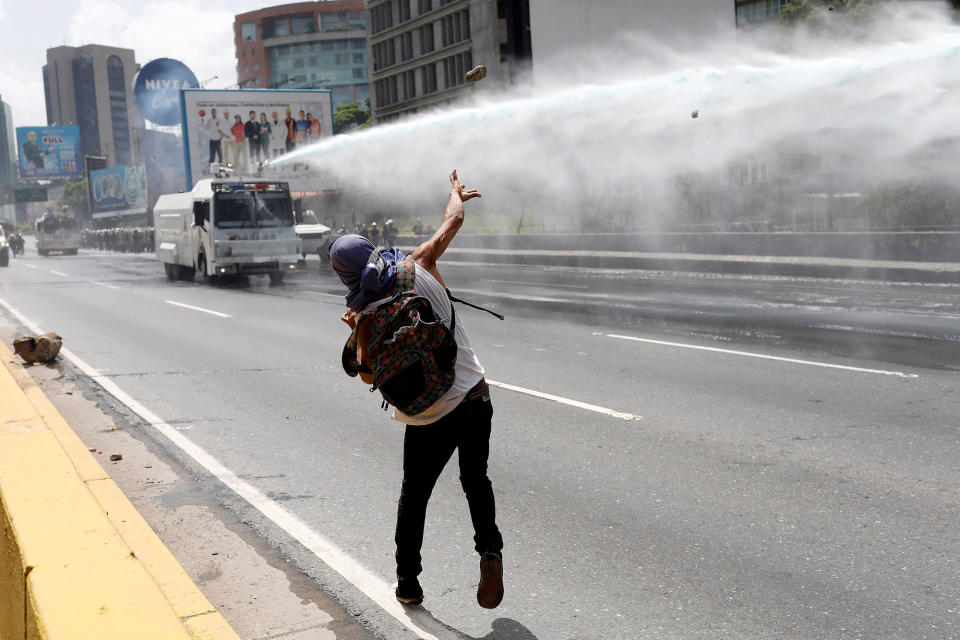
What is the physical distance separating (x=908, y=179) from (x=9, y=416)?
65.1ft

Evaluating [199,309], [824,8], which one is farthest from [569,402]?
[824,8]

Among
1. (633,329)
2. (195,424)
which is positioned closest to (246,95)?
(633,329)

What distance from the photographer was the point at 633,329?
13148 mm

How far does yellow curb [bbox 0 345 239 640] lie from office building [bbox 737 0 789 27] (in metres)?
68.0

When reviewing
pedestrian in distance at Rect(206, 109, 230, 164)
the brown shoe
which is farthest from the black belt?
pedestrian in distance at Rect(206, 109, 230, 164)

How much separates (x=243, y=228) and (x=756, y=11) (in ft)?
178

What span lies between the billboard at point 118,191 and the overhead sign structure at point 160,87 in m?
13.8

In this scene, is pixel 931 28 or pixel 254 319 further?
pixel 931 28

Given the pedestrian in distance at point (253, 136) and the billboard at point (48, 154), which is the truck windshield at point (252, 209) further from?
the billboard at point (48, 154)

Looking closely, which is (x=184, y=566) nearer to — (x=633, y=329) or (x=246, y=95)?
(x=633, y=329)

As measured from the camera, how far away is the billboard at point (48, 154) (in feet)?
340

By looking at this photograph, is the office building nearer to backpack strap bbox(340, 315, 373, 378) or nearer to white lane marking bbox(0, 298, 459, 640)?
white lane marking bbox(0, 298, 459, 640)

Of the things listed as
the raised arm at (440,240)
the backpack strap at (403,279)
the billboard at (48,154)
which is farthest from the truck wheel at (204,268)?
the billboard at (48,154)

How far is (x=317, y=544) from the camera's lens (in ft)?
17.0
